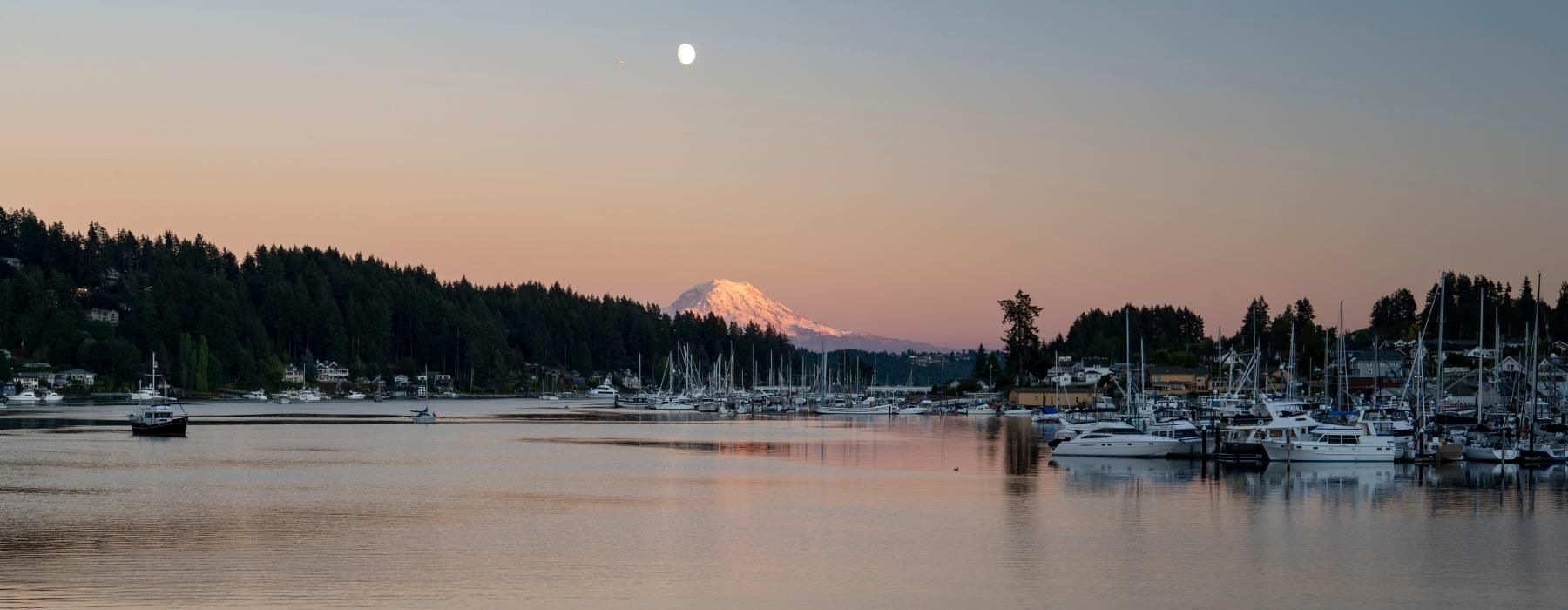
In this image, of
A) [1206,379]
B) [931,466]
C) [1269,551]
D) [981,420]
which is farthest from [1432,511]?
[1206,379]

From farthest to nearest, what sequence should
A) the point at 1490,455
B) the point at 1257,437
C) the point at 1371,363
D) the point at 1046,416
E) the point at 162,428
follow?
the point at 1371,363 < the point at 1046,416 < the point at 162,428 < the point at 1257,437 < the point at 1490,455

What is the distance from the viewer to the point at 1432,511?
49281 mm

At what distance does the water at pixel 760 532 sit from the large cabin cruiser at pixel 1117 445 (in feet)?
4.29

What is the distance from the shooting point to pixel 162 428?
9562cm

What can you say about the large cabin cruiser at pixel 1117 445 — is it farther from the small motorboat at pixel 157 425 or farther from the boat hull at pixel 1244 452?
the small motorboat at pixel 157 425

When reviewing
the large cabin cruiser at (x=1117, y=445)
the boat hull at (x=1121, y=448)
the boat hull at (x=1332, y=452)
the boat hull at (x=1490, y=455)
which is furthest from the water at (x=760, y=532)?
the boat hull at (x=1490, y=455)

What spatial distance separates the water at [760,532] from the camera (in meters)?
32.1

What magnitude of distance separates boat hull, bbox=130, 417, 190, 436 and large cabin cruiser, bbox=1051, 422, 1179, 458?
55.3 m

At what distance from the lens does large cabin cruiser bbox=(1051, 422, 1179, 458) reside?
74000 mm

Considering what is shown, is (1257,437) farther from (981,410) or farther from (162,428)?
(981,410)

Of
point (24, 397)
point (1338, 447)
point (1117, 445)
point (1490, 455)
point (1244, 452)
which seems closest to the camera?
point (1338, 447)

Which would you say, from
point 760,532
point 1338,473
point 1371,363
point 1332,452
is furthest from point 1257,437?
point 1371,363

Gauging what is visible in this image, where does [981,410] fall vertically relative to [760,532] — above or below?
above

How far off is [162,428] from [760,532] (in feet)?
213
